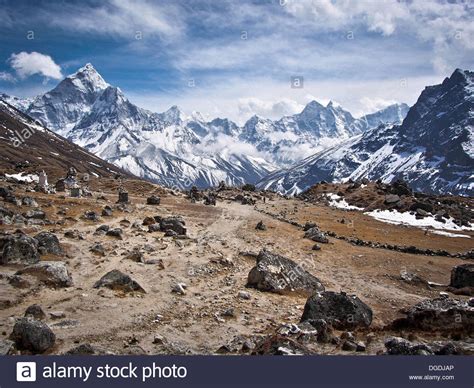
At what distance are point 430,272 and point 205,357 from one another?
32228mm

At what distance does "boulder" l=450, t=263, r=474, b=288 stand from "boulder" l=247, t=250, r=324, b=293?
494 inches

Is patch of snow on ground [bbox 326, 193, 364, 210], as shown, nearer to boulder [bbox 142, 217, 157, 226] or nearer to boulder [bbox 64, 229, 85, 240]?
boulder [bbox 142, 217, 157, 226]

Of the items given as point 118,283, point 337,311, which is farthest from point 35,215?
point 337,311

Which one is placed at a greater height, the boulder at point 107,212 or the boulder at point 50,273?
the boulder at point 107,212

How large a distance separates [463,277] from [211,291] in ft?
71.4

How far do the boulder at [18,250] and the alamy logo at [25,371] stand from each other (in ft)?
44.6

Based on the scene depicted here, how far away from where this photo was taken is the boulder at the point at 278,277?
100 ft

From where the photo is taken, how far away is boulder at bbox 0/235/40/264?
28294 mm

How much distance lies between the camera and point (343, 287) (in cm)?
3438

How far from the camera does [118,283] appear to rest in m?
27.0

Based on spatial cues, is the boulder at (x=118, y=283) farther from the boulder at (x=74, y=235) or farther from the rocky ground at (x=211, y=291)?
the boulder at (x=74, y=235)

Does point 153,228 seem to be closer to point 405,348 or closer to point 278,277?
point 278,277

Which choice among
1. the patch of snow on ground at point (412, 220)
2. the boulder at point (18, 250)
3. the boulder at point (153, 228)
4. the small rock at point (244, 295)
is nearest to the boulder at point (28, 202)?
the boulder at point (153, 228)

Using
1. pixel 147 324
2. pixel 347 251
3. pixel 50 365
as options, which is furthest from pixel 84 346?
pixel 347 251
